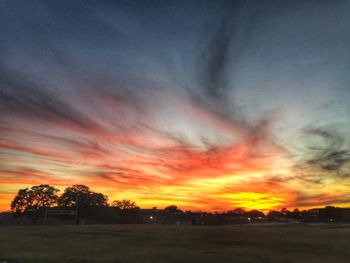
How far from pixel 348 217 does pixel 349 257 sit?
549ft

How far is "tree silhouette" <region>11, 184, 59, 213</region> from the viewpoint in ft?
376

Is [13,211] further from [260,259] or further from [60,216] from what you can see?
[260,259]

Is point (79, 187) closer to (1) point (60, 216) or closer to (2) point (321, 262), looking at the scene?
(1) point (60, 216)

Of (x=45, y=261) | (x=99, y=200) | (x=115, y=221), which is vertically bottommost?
(x=45, y=261)

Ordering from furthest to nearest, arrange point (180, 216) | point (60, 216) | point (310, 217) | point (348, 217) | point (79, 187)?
point (310, 217), point (348, 217), point (180, 216), point (79, 187), point (60, 216)

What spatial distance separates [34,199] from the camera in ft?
383

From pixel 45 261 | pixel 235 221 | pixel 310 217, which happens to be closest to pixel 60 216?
pixel 235 221

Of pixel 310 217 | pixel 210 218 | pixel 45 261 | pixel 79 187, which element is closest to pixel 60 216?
pixel 79 187

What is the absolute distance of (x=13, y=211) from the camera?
11431 cm

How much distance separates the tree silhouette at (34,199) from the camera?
11456 centimetres

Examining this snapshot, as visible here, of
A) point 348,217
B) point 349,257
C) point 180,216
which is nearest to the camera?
point 349,257

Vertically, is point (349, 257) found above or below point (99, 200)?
below

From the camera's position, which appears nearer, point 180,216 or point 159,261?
point 159,261

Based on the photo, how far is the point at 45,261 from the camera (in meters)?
19.1
